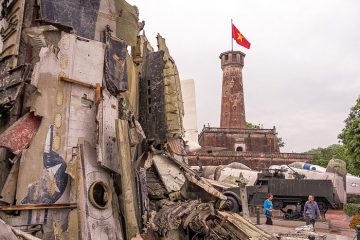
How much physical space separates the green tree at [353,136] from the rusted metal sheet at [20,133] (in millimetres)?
16382

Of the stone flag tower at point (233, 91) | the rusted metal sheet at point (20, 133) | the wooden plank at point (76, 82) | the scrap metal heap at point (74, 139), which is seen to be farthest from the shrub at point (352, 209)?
the stone flag tower at point (233, 91)

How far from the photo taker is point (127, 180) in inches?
245

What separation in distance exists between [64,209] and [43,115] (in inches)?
64.6

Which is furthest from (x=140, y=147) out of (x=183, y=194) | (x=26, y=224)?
(x=26, y=224)

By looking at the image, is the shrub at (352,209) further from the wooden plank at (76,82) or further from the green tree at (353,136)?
the wooden plank at (76,82)

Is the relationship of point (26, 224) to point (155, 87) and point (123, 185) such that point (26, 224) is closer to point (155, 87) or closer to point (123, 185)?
point (123, 185)

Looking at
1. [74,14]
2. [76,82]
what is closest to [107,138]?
[76,82]

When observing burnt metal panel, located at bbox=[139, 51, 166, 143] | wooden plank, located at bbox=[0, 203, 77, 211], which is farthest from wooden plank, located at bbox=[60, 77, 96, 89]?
burnt metal panel, located at bbox=[139, 51, 166, 143]

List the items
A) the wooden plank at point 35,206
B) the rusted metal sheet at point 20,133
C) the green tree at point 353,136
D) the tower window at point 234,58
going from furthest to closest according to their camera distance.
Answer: the tower window at point 234,58
the green tree at point 353,136
the rusted metal sheet at point 20,133
the wooden plank at point 35,206

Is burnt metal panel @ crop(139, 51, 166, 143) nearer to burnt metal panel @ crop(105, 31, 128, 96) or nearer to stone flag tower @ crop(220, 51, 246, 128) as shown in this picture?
burnt metal panel @ crop(105, 31, 128, 96)

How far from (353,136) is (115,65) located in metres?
15.1

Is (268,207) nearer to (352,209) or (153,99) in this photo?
(153,99)

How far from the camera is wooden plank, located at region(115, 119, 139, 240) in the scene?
19.7 feet

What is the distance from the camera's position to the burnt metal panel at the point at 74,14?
6.24 m
